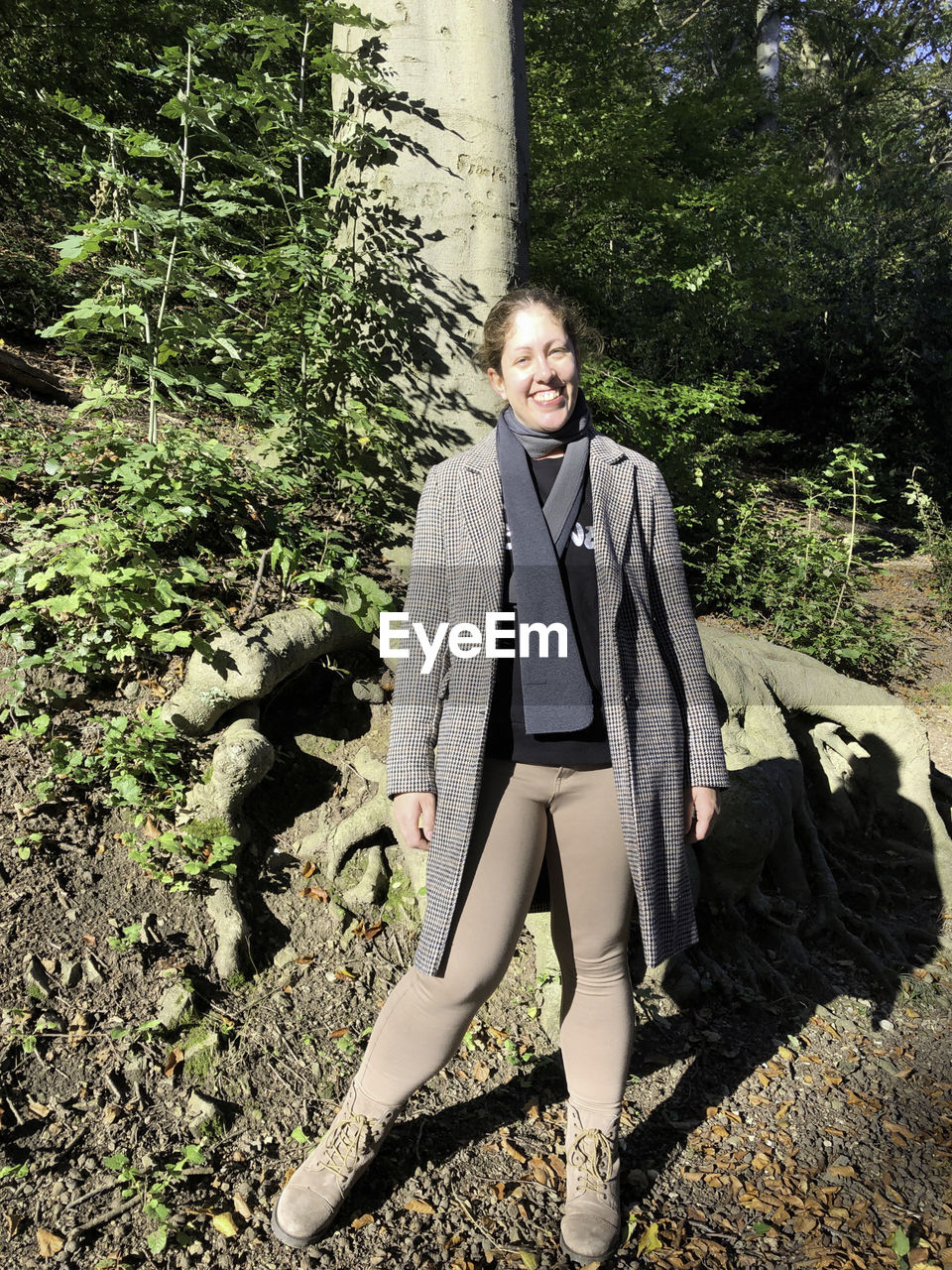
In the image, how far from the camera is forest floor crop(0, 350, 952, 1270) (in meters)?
2.34

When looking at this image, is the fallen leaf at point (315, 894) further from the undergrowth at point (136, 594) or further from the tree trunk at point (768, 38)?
the tree trunk at point (768, 38)

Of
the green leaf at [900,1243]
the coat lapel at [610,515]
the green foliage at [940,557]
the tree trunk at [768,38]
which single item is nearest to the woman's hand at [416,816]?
the coat lapel at [610,515]

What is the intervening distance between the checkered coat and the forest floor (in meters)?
0.78

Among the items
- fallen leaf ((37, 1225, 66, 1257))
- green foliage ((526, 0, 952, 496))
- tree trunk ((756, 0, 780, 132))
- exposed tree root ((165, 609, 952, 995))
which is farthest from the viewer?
tree trunk ((756, 0, 780, 132))

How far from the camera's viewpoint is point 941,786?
5.37 meters

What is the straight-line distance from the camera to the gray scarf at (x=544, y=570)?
2168 millimetres

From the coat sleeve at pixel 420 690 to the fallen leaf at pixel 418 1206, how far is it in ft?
3.70

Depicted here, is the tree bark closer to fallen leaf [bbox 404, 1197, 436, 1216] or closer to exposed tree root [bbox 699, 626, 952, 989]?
exposed tree root [bbox 699, 626, 952, 989]

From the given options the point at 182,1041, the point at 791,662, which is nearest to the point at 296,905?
the point at 182,1041

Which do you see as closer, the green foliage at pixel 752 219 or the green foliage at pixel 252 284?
the green foliage at pixel 252 284

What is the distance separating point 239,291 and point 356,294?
0.51m

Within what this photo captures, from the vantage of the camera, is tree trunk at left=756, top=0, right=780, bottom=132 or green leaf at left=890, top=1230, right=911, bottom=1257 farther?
tree trunk at left=756, top=0, right=780, bottom=132

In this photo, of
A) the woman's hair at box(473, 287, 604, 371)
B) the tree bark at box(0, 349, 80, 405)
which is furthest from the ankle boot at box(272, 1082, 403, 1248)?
the tree bark at box(0, 349, 80, 405)

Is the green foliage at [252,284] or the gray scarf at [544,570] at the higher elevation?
the green foliage at [252,284]
